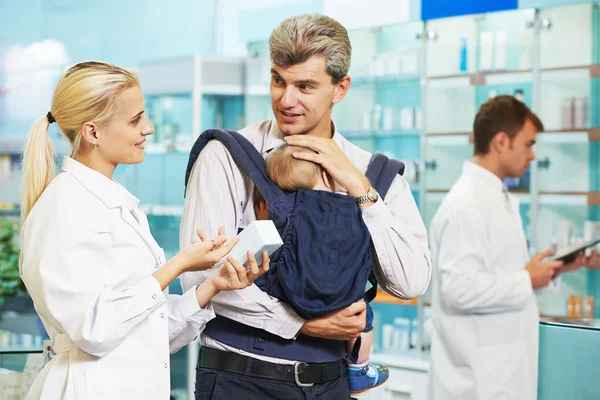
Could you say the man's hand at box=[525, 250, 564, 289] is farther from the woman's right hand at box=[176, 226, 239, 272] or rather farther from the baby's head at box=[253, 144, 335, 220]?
the woman's right hand at box=[176, 226, 239, 272]

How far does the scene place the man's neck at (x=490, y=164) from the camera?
141 inches

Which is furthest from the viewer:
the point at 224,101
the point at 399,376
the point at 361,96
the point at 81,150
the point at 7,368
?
the point at 224,101

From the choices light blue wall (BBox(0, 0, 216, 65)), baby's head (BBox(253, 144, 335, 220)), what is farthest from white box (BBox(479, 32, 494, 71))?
baby's head (BBox(253, 144, 335, 220))

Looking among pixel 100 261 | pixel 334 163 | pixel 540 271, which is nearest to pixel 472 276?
pixel 540 271

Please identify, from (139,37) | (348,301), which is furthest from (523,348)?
(139,37)

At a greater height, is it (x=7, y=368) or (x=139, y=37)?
(x=139, y=37)

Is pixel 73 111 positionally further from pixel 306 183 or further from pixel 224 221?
pixel 306 183

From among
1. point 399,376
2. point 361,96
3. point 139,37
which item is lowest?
point 399,376

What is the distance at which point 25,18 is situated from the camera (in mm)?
6230

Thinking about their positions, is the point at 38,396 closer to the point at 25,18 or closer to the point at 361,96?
the point at 361,96

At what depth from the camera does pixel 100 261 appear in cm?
166

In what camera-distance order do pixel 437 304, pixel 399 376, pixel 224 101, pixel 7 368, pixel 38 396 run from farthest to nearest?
pixel 224 101
pixel 399 376
pixel 437 304
pixel 7 368
pixel 38 396

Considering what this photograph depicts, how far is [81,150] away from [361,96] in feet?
12.7

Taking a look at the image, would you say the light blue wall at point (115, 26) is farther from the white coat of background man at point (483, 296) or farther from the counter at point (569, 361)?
the counter at point (569, 361)
